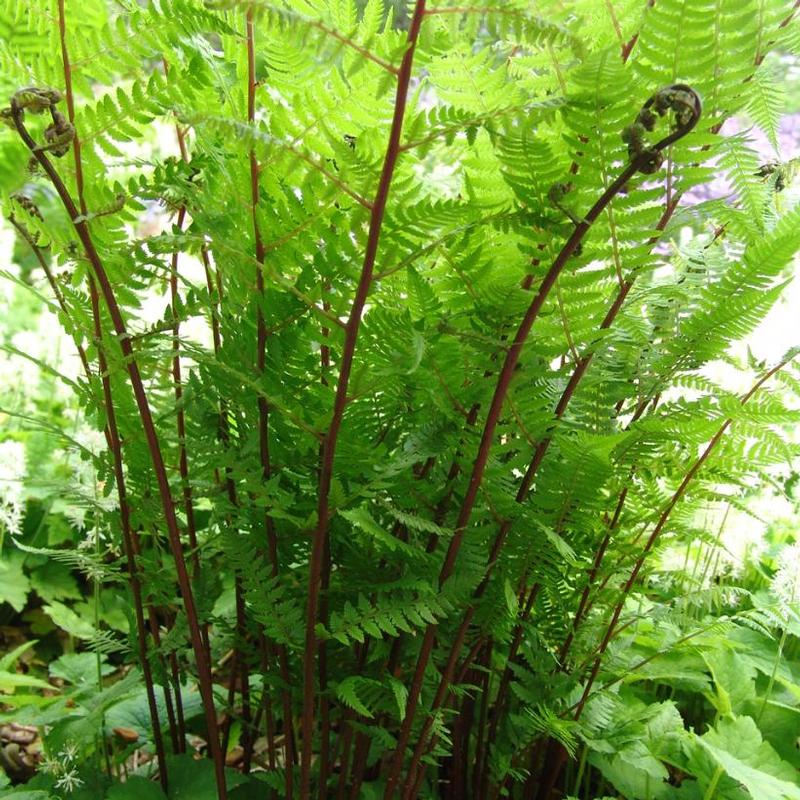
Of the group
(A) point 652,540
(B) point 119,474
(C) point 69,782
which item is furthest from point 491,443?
(C) point 69,782

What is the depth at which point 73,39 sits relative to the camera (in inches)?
31.3

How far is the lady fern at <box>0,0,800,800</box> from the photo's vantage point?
695 millimetres

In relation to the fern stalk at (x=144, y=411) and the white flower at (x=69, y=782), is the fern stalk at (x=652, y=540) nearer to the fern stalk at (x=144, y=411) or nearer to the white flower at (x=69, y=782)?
the fern stalk at (x=144, y=411)

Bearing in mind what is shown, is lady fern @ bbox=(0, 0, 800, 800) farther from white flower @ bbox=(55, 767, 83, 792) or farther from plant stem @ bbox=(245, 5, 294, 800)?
white flower @ bbox=(55, 767, 83, 792)

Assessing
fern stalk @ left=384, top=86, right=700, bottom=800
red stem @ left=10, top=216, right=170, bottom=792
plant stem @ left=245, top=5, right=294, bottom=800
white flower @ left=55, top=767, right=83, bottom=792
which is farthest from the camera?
white flower @ left=55, top=767, right=83, bottom=792

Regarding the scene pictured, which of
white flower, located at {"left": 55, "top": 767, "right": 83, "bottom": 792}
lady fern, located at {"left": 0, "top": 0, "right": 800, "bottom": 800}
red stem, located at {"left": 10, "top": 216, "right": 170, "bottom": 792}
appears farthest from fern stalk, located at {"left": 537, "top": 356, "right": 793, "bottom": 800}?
white flower, located at {"left": 55, "top": 767, "right": 83, "bottom": 792}

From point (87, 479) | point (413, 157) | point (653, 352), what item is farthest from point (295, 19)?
point (87, 479)

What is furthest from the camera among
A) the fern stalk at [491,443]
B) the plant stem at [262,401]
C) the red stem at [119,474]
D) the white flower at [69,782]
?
the white flower at [69,782]

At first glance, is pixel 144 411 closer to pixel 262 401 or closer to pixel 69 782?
pixel 262 401

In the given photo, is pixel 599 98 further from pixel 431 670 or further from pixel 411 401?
pixel 431 670

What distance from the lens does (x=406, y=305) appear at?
0.83 meters

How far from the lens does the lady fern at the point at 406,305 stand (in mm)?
695

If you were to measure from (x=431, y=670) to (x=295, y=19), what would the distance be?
60 centimetres

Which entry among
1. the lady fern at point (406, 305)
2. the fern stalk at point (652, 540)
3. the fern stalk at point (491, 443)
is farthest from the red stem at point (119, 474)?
the fern stalk at point (652, 540)
